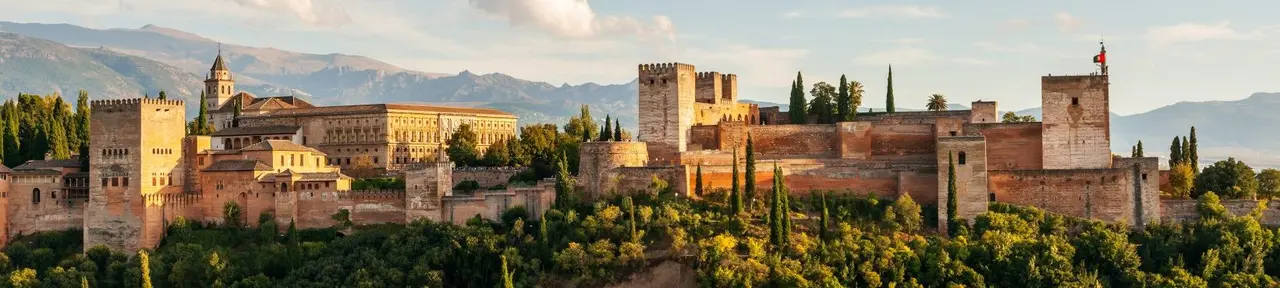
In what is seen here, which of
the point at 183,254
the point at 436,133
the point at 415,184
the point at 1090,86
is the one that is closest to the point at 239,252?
the point at 183,254

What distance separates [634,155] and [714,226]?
4967 mm

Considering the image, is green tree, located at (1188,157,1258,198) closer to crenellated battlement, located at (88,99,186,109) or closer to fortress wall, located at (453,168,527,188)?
fortress wall, located at (453,168,527,188)

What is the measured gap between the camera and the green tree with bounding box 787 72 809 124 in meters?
54.8

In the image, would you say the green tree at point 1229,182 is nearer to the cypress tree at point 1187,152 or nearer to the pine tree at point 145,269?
the cypress tree at point 1187,152

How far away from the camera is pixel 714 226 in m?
43.2

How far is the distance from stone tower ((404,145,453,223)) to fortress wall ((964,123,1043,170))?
661 inches

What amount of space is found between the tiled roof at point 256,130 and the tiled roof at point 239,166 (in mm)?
10500

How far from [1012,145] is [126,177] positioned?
28.7 metres

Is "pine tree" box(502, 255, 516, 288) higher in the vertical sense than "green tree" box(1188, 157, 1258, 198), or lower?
lower

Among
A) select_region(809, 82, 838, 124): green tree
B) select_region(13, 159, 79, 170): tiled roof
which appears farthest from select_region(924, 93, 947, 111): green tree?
select_region(13, 159, 79, 170): tiled roof

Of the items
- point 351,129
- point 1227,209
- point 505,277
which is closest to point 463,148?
point 351,129

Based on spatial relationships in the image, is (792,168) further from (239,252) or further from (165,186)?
(165,186)

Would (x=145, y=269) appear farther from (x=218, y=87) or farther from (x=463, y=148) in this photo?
(x=218, y=87)

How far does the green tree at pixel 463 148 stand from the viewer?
57531 mm
